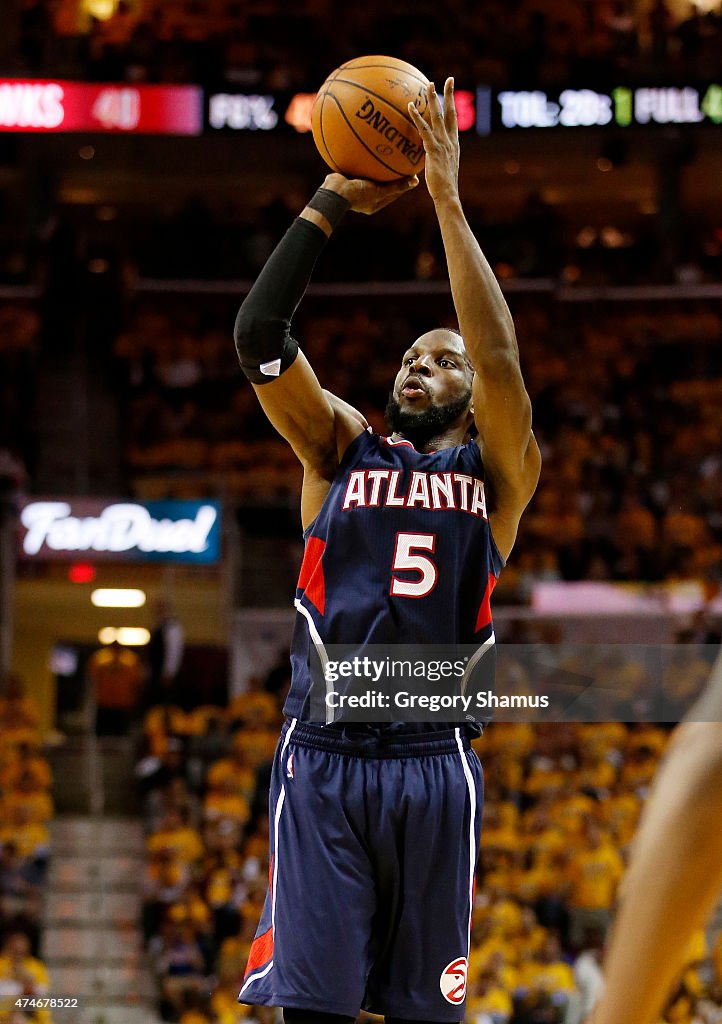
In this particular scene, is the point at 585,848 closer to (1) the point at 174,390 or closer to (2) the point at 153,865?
(2) the point at 153,865

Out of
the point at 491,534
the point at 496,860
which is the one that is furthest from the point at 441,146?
the point at 496,860

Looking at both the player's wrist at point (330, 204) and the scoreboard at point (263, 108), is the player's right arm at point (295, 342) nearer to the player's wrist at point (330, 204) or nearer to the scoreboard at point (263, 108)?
the player's wrist at point (330, 204)

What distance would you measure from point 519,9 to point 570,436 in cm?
593

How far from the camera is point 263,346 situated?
120 inches

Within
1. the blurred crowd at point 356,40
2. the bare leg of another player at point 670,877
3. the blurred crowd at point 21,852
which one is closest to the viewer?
the bare leg of another player at point 670,877

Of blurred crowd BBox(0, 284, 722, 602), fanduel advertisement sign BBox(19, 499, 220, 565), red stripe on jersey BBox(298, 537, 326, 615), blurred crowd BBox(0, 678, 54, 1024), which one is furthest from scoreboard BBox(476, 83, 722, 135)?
red stripe on jersey BBox(298, 537, 326, 615)

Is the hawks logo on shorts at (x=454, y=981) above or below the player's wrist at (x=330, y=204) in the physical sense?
below

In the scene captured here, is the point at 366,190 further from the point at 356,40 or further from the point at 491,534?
the point at 356,40

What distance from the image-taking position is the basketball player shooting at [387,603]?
2.90m

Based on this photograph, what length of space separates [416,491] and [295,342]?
1.43 ft

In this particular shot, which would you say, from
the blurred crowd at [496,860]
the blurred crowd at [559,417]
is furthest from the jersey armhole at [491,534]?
the blurred crowd at [559,417]

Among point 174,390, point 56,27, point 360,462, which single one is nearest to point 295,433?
point 360,462

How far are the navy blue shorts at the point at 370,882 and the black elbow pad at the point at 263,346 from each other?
79cm

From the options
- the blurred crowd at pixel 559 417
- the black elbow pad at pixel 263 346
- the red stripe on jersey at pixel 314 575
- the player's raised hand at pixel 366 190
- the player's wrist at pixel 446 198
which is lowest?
the red stripe on jersey at pixel 314 575
